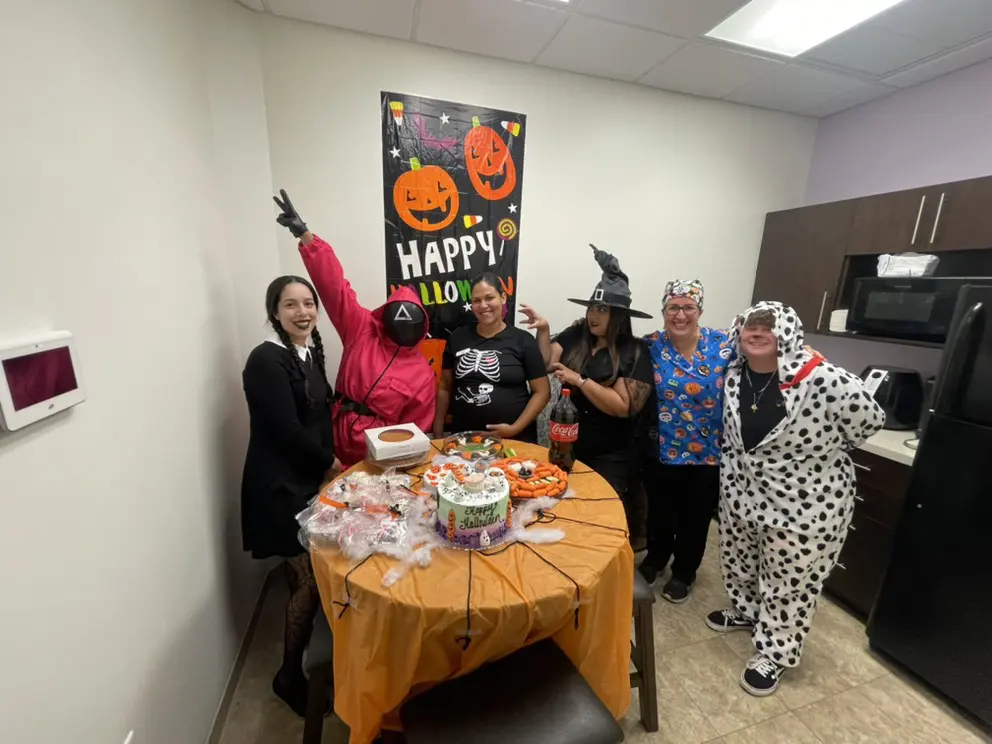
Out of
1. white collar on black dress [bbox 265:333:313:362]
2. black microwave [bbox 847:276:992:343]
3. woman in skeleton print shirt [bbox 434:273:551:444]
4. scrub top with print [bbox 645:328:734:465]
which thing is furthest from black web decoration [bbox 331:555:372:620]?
black microwave [bbox 847:276:992:343]

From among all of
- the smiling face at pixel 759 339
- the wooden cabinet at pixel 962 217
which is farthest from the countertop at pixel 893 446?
the wooden cabinet at pixel 962 217

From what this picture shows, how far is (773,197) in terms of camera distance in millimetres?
2742

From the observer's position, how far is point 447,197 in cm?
212

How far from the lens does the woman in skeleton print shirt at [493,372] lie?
1840mm

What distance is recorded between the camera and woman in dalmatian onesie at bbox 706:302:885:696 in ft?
4.71

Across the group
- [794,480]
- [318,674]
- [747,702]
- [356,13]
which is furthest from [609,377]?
[356,13]

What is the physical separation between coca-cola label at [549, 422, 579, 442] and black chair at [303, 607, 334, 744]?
87 centimetres

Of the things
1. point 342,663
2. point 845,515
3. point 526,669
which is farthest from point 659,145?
point 342,663

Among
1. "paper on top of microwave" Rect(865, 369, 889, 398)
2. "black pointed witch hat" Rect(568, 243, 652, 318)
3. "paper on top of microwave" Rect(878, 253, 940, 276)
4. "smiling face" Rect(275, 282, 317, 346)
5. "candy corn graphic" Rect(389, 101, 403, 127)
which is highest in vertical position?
"candy corn graphic" Rect(389, 101, 403, 127)

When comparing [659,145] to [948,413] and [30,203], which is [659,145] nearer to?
[948,413]

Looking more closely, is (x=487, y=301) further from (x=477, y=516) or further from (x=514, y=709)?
(x=514, y=709)

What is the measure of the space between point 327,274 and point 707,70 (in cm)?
222

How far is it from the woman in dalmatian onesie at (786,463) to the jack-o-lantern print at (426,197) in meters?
1.50

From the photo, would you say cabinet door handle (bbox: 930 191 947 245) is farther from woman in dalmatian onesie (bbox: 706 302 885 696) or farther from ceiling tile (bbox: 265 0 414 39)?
ceiling tile (bbox: 265 0 414 39)
